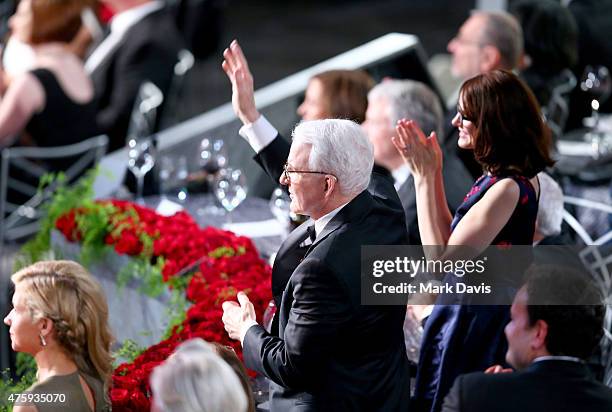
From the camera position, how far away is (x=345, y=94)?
4836 millimetres

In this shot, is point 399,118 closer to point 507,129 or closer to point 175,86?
point 507,129

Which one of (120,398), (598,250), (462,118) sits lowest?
(598,250)

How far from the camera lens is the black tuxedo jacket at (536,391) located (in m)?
2.92

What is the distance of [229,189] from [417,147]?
177 centimetres

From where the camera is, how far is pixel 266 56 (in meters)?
12.9

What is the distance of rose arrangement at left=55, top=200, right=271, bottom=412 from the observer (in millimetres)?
3739

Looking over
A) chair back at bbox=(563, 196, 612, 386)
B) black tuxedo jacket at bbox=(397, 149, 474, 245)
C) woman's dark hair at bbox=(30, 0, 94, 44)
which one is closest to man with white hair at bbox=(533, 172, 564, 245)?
black tuxedo jacket at bbox=(397, 149, 474, 245)

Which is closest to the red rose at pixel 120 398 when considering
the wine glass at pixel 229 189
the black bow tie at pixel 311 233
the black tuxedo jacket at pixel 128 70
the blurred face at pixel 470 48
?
the black bow tie at pixel 311 233

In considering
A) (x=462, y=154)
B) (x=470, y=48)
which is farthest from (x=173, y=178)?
(x=470, y=48)

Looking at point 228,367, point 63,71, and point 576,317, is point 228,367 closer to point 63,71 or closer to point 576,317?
point 576,317

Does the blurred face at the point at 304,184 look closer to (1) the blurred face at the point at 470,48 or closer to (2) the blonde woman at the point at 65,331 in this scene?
(2) the blonde woman at the point at 65,331

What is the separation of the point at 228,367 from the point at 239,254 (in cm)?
179

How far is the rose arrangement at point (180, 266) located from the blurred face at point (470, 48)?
65.6 inches

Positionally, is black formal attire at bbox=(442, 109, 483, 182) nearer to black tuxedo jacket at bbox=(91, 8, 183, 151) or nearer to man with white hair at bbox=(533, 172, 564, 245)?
man with white hair at bbox=(533, 172, 564, 245)
